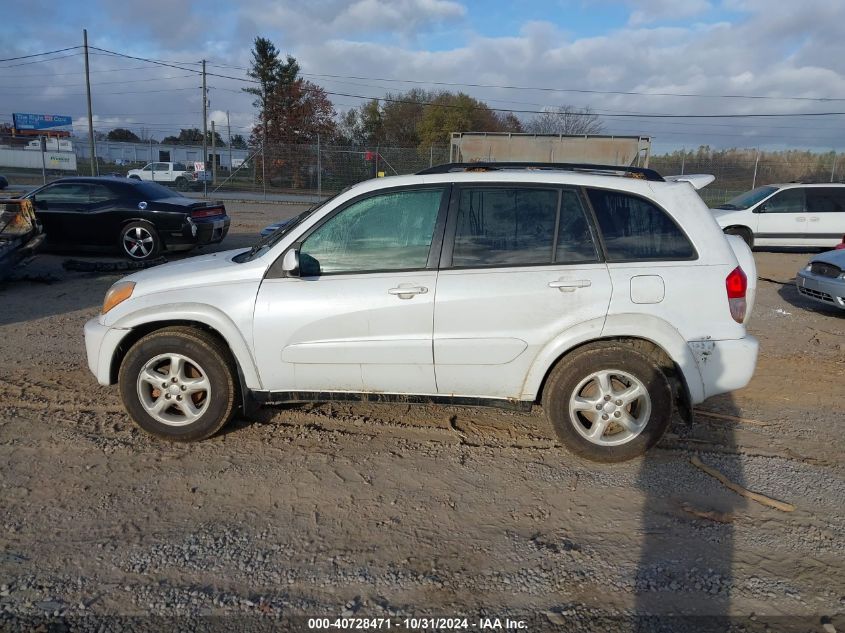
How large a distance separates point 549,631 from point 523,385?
1.57 meters

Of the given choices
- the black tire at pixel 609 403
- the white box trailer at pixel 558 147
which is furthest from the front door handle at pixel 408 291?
the white box trailer at pixel 558 147

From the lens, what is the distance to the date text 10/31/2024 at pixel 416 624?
252 centimetres

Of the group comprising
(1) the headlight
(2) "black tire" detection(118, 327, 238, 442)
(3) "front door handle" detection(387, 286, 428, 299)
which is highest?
(3) "front door handle" detection(387, 286, 428, 299)

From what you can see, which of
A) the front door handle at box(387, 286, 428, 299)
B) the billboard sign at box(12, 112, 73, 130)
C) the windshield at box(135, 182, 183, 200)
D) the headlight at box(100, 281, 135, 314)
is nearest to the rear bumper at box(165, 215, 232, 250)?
the windshield at box(135, 182, 183, 200)

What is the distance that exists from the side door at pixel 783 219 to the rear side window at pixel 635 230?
37.9ft

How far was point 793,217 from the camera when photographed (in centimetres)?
1356

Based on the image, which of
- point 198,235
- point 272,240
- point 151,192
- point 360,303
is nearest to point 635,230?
point 360,303

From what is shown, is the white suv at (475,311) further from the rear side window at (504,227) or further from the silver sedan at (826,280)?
the silver sedan at (826,280)

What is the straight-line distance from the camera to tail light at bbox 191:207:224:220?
11011 mm

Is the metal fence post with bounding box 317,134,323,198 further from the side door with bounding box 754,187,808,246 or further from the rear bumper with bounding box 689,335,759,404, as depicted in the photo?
the rear bumper with bounding box 689,335,759,404

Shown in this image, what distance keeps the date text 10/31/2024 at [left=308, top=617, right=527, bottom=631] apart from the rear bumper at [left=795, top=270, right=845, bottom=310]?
23.6 feet

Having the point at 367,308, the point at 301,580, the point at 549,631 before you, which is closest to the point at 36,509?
the point at 301,580

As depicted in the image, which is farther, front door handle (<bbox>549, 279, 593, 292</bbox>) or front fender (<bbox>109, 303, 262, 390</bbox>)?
front fender (<bbox>109, 303, 262, 390</bbox>)

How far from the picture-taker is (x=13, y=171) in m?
41.4
